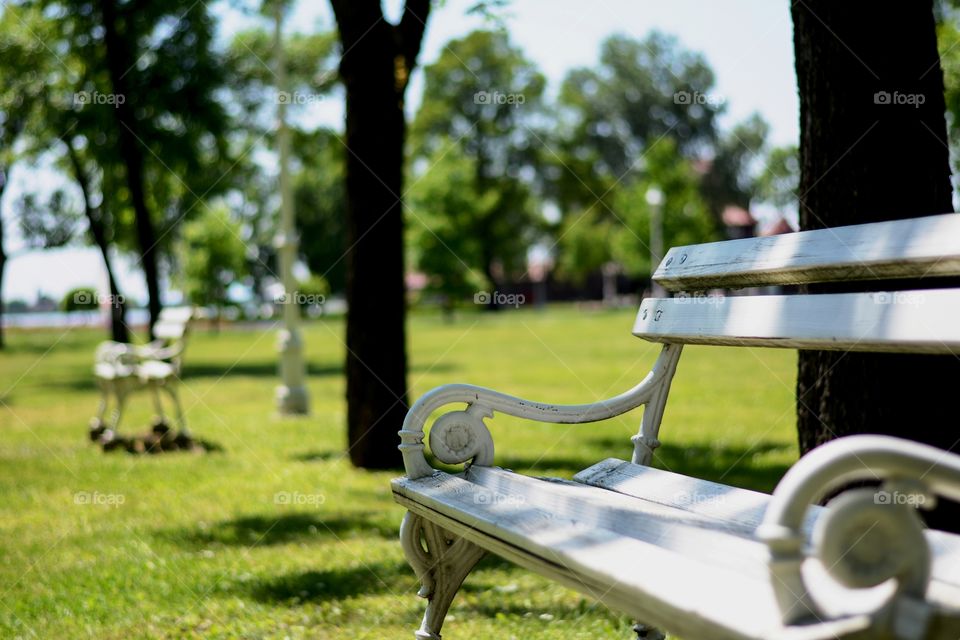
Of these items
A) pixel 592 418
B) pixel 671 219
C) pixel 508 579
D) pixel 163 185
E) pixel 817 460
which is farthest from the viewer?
pixel 671 219

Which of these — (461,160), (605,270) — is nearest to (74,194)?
(461,160)

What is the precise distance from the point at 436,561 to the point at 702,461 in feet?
14.8

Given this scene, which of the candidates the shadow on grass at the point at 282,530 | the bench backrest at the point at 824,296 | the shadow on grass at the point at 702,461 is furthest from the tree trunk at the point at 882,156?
the shadow on grass at the point at 282,530

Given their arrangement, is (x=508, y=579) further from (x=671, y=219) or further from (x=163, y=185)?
(x=671, y=219)

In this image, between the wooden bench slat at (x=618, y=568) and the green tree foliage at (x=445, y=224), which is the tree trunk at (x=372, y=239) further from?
the green tree foliage at (x=445, y=224)

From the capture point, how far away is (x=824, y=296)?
2.28m

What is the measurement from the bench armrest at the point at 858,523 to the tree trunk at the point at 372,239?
5.53m

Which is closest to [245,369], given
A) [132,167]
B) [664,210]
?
[132,167]

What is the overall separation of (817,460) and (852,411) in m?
2.33

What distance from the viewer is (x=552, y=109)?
5881cm

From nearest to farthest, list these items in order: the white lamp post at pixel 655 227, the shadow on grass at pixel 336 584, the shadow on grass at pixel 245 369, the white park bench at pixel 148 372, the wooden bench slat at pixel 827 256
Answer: the wooden bench slat at pixel 827 256 → the shadow on grass at pixel 336 584 → the white park bench at pixel 148 372 → the shadow on grass at pixel 245 369 → the white lamp post at pixel 655 227

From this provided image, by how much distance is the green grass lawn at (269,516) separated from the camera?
149 inches

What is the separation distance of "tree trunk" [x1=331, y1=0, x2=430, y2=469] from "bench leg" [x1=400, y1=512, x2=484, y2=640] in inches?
159

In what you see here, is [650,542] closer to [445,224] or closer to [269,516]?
[269,516]
